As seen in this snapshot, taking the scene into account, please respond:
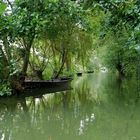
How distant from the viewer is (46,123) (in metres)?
6.88

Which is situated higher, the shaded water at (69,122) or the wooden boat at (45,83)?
the wooden boat at (45,83)

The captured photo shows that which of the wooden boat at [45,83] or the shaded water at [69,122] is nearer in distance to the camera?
the shaded water at [69,122]

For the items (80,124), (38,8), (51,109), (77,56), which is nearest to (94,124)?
(80,124)

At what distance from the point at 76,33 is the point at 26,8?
6484 mm

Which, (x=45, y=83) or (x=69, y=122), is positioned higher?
(x=45, y=83)

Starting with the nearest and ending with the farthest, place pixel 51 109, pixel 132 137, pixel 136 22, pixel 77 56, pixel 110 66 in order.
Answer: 1. pixel 136 22
2. pixel 132 137
3. pixel 51 109
4. pixel 77 56
5. pixel 110 66

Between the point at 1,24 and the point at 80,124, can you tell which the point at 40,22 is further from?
the point at 80,124

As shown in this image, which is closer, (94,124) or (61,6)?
(94,124)

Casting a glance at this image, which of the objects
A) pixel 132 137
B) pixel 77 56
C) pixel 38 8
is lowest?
pixel 132 137

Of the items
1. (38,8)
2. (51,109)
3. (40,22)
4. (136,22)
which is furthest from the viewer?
(51,109)

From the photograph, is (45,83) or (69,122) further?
(45,83)

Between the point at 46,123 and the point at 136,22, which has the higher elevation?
the point at 136,22

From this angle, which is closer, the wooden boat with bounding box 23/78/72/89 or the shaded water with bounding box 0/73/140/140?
the shaded water with bounding box 0/73/140/140

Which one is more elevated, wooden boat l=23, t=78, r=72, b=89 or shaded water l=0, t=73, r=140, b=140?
wooden boat l=23, t=78, r=72, b=89
